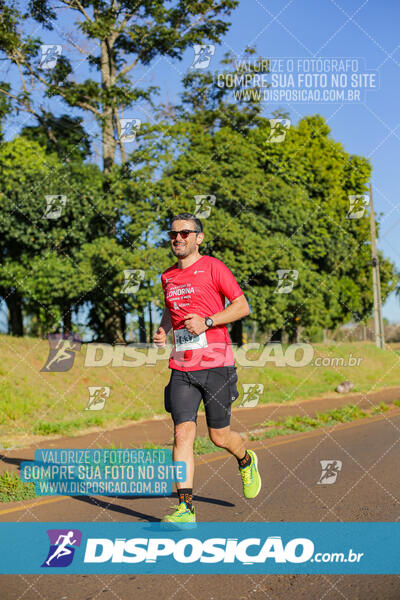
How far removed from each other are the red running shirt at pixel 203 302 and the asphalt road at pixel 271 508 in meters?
1.31

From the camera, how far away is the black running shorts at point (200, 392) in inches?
210

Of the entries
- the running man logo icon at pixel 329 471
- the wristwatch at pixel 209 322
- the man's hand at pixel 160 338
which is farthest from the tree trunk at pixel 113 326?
the wristwatch at pixel 209 322

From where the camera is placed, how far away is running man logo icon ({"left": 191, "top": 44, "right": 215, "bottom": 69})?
76.5 ft

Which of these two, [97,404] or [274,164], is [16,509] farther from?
[274,164]

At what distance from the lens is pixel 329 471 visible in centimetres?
754

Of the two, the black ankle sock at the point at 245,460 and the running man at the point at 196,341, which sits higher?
the running man at the point at 196,341

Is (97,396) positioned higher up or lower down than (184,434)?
lower down

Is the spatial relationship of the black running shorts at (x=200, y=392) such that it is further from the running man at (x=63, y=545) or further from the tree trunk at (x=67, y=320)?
the tree trunk at (x=67, y=320)

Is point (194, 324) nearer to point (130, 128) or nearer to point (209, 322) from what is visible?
point (209, 322)

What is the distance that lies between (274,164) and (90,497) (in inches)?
985

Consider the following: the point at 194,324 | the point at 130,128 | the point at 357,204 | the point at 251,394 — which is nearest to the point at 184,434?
the point at 194,324

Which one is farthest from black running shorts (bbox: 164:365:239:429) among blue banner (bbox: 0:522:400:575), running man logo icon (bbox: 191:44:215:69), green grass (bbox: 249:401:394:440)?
running man logo icon (bbox: 191:44:215:69)

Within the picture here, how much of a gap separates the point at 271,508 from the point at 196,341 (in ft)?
5.52

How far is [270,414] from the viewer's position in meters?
15.0
